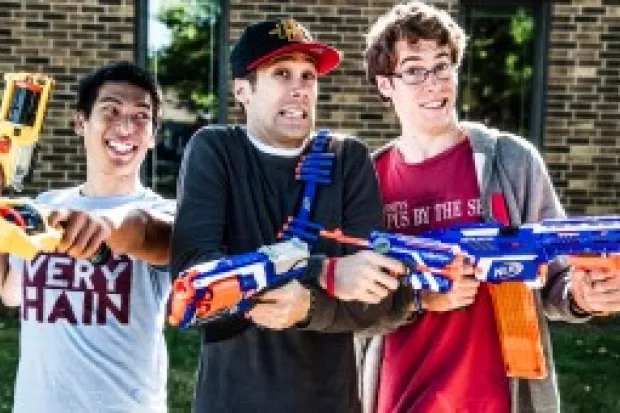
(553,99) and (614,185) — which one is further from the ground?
(553,99)

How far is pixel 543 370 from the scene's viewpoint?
3.08 m

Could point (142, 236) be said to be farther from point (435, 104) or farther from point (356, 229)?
point (435, 104)

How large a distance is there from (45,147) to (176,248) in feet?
21.2

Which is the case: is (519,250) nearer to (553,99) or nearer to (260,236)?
(260,236)

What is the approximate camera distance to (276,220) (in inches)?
110

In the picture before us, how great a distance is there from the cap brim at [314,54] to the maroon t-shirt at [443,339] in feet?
1.71

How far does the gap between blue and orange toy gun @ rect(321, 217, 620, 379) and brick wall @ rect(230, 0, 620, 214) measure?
621cm

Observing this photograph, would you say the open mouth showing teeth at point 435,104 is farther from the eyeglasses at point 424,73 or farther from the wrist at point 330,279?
the wrist at point 330,279

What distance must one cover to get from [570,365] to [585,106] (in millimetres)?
2677

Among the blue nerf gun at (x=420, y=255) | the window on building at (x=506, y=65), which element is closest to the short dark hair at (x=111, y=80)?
the blue nerf gun at (x=420, y=255)

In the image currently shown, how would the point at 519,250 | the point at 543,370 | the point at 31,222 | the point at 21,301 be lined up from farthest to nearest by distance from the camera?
the point at 21,301
the point at 543,370
the point at 519,250
the point at 31,222

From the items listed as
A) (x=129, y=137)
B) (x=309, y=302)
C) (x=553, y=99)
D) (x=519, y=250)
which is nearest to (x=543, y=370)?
(x=519, y=250)

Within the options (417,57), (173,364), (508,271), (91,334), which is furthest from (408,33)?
(173,364)

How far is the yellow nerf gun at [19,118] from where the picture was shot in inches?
107
